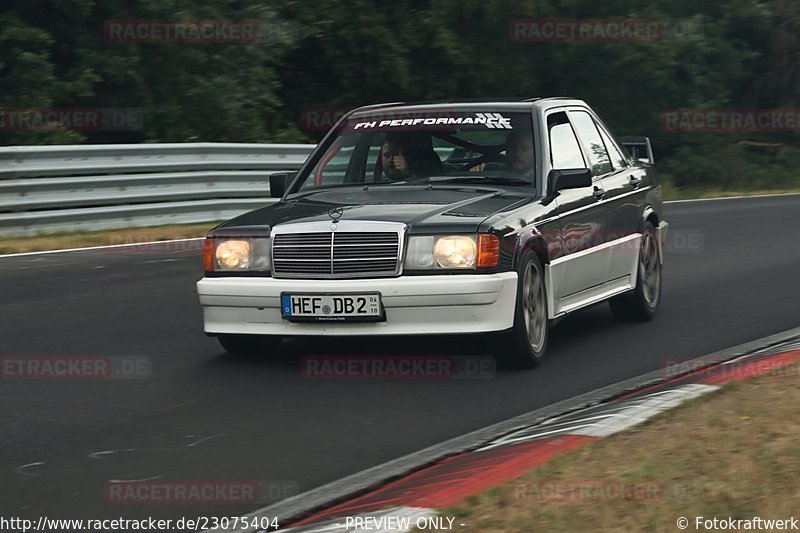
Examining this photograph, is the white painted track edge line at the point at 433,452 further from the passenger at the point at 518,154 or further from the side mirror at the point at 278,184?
the side mirror at the point at 278,184

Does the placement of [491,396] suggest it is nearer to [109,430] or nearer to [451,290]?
[451,290]

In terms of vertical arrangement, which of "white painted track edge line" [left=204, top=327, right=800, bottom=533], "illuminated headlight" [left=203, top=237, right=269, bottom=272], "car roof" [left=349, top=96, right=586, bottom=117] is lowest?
"white painted track edge line" [left=204, top=327, right=800, bottom=533]

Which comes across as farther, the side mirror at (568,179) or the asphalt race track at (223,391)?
the side mirror at (568,179)

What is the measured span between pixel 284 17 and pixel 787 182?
13.5 metres

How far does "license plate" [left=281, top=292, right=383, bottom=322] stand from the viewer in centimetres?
775

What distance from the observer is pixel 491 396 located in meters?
7.40

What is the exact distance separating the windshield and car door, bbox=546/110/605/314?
0.26 metres

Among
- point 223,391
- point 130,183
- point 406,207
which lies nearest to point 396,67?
point 130,183

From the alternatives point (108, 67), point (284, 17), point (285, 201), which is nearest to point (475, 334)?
point (285, 201)

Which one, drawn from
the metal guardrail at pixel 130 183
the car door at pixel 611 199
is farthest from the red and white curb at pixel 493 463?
the metal guardrail at pixel 130 183

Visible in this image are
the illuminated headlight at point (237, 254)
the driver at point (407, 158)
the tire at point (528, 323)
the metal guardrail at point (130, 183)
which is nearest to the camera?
the tire at point (528, 323)

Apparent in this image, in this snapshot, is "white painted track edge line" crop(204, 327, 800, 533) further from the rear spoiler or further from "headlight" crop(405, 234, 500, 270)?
the rear spoiler

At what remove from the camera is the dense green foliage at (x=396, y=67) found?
21531mm

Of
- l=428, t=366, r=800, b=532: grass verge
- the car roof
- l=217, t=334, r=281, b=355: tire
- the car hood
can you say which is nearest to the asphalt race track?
l=217, t=334, r=281, b=355: tire
